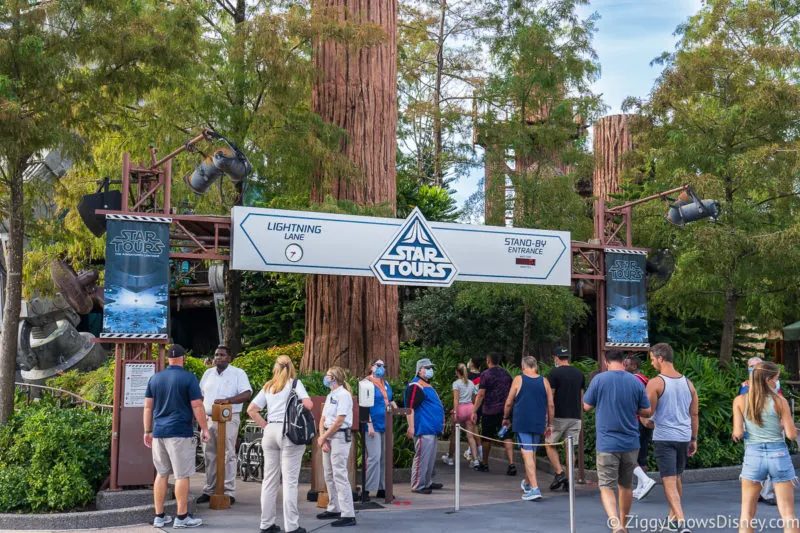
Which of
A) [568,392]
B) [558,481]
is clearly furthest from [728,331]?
[558,481]

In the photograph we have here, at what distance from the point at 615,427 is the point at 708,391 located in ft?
18.5

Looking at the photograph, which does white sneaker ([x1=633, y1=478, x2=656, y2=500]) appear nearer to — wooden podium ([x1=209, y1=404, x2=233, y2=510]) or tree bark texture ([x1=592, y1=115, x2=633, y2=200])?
wooden podium ([x1=209, y1=404, x2=233, y2=510])

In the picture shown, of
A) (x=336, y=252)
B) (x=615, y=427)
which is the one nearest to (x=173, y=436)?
(x=336, y=252)

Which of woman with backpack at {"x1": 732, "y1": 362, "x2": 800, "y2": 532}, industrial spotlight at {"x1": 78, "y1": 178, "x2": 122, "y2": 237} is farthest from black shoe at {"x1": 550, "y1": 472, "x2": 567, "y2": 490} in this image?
industrial spotlight at {"x1": 78, "y1": 178, "x2": 122, "y2": 237}

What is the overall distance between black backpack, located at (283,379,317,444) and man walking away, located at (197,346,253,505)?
182 centimetres

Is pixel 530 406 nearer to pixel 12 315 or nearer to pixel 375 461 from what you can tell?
pixel 375 461

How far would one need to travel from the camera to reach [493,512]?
30.8 feet

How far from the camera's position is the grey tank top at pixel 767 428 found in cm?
Answer: 692

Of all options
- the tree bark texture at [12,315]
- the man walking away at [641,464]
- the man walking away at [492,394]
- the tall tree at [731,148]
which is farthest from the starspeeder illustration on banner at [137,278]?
the tall tree at [731,148]

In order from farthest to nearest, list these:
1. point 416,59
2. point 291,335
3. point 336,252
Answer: point 416,59 < point 291,335 < point 336,252

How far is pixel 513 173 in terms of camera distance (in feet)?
49.1

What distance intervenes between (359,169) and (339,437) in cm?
672

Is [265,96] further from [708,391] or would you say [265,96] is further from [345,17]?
[708,391]

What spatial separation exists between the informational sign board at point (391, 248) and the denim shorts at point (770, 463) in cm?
510
